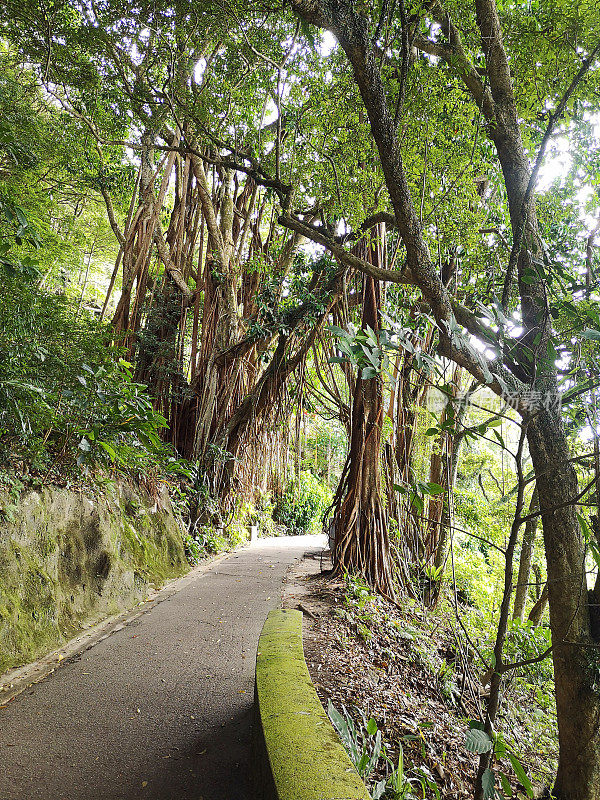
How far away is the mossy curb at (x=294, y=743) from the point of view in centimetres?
127

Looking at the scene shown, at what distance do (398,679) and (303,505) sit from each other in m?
8.86

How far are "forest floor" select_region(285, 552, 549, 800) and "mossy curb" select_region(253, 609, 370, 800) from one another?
1.54ft

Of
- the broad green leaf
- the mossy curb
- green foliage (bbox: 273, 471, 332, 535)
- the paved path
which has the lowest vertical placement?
the paved path

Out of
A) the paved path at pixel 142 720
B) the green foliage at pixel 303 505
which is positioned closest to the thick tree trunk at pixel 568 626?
the paved path at pixel 142 720

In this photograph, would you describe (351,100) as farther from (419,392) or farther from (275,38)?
(419,392)

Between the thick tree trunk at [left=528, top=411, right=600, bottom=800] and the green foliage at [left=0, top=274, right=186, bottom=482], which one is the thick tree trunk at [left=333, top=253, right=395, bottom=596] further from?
the thick tree trunk at [left=528, top=411, right=600, bottom=800]

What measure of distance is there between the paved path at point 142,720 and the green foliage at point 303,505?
25.9 ft

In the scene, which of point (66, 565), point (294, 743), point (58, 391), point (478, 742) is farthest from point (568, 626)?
point (58, 391)

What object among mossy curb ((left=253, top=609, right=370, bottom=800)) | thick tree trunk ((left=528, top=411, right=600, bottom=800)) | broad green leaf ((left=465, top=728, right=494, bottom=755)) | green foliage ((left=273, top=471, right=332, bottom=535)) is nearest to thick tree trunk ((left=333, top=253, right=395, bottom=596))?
thick tree trunk ((left=528, top=411, right=600, bottom=800))

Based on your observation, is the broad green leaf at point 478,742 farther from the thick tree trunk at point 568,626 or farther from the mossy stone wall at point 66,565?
the mossy stone wall at point 66,565

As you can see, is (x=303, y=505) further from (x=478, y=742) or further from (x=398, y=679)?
(x=478, y=742)

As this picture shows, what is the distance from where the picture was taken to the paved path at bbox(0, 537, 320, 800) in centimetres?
182

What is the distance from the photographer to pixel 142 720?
7.38 ft

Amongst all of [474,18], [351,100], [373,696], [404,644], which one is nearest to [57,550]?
[373,696]
